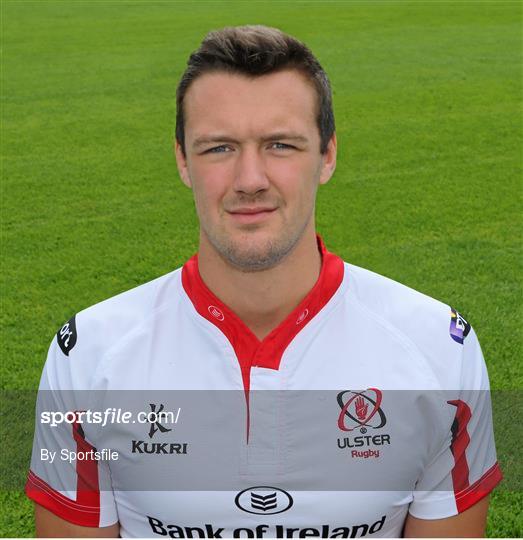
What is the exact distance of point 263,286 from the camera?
234 centimetres

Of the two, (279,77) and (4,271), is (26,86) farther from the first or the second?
(279,77)

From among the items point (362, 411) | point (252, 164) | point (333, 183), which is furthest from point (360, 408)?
point (333, 183)

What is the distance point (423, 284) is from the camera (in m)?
6.27

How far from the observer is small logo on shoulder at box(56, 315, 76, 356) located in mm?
2334

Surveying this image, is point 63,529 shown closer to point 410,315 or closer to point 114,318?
point 114,318

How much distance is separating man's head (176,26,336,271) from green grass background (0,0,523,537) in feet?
8.04

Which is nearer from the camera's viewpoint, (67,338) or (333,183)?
(67,338)

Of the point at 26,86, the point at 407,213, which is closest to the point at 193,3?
the point at 26,86

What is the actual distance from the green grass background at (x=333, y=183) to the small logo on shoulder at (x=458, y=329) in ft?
6.59

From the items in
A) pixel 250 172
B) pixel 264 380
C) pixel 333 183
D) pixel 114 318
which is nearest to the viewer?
pixel 250 172

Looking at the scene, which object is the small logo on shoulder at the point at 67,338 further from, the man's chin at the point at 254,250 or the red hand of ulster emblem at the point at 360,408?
the red hand of ulster emblem at the point at 360,408

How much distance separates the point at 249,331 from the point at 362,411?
398 millimetres

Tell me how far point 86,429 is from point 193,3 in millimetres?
25080

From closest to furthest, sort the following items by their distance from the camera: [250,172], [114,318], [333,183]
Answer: [250,172] → [114,318] → [333,183]
